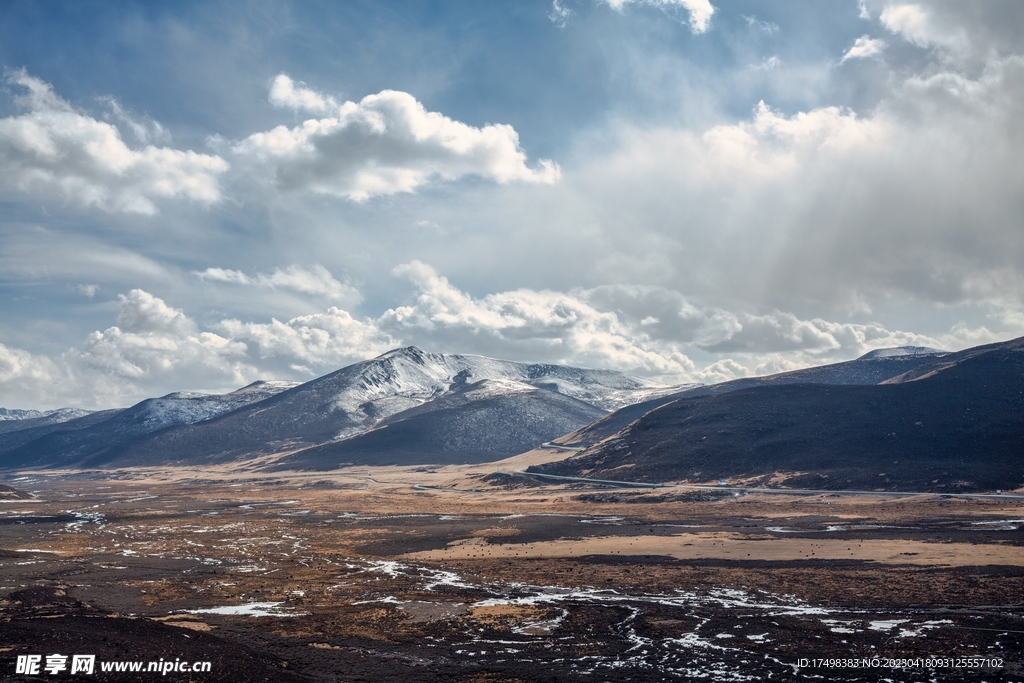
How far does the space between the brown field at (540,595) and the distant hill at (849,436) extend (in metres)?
29.7

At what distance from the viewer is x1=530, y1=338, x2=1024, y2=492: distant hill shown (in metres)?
127

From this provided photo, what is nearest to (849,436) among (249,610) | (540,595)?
(540,595)

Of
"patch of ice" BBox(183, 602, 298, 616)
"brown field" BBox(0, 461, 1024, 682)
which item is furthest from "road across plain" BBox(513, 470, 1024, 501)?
"patch of ice" BBox(183, 602, 298, 616)

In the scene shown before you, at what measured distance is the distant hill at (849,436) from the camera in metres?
127

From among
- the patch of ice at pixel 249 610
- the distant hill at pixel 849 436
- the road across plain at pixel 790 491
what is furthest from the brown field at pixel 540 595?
the distant hill at pixel 849 436

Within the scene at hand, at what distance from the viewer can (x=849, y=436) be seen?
153 metres

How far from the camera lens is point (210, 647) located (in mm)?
37938

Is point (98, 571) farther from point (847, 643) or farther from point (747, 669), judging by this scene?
point (847, 643)

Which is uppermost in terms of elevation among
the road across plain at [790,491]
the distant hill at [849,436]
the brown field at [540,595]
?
the distant hill at [849,436]

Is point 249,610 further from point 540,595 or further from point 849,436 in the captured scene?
point 849,436

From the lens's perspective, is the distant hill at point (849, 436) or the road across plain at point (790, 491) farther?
A: the distant hill at point (849, 436)

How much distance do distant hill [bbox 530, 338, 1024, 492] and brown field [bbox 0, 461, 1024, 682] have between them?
1169 inches

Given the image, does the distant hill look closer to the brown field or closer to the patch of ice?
the brown field

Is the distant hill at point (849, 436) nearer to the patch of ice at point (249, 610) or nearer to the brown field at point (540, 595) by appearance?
the brown field at point (540, 595)
